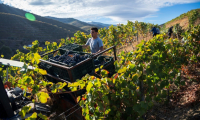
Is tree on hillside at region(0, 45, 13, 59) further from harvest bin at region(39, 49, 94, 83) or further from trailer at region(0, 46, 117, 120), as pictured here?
harvest bin at region(39, 49, 94, 83)

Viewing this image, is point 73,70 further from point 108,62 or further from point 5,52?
point 5,52

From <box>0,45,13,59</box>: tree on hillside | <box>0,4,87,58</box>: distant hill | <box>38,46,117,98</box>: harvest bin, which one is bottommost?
<box>0,45,13,59</box>: tree on hillside

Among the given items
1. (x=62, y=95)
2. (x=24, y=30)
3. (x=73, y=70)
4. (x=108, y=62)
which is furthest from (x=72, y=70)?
(x=24, y=30)

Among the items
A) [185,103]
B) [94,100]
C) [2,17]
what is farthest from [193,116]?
[2,17]

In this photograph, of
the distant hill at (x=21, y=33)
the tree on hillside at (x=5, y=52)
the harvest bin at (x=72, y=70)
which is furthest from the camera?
the distant hill at (x=21, y=33)

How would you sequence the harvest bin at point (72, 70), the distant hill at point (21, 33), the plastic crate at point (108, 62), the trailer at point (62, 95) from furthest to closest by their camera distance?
the distant hill at point (21, 33), the plastic crate at point (108, 62), the trailer at point (62, 95), the harvest bin at point (72, 70)

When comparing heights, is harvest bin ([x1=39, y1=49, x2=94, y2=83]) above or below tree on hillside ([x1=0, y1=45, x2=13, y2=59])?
above

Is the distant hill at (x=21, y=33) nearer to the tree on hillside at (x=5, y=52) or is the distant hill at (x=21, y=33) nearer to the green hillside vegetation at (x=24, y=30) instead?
the green hillside vegetation at (x=24, y=30)

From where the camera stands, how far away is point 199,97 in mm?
3285

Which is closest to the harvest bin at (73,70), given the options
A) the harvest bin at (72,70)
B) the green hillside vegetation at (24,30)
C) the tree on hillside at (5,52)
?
the harvest bin at (72,70)

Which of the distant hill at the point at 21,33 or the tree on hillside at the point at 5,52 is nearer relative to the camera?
the tree on hillside at the point at 5,52

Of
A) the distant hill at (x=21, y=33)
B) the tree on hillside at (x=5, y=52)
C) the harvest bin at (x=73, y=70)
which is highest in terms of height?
the distant hill at (x=21, y=33)

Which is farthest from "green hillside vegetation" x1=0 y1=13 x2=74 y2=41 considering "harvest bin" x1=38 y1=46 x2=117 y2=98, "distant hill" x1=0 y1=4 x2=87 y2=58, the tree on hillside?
"harvest bin" x1=38 y1=46 x2=117 y2=98

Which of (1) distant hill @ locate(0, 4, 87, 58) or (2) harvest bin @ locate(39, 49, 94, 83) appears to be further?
(1) distant hill @ locate(0, 4, 87, 58)
